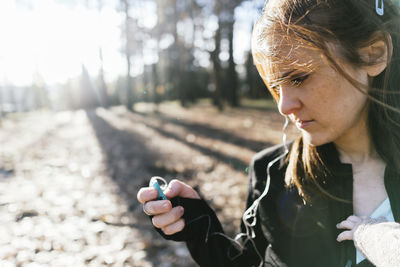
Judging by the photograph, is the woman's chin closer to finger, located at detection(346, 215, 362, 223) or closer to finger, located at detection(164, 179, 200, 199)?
finger, located at detection(346, 215, 362, 223)

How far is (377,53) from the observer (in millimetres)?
1283

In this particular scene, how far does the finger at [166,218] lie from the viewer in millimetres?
1326

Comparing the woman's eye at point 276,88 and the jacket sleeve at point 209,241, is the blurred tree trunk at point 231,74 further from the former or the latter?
the jacket sleeve at point 209,241

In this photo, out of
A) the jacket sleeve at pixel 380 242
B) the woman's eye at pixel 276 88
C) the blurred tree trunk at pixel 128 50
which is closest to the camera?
the jacket sleeve at pixel 380 242

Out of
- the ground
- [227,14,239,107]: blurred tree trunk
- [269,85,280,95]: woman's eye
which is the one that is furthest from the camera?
[227,14,239,107]: blurred tree trunk

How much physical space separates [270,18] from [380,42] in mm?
478

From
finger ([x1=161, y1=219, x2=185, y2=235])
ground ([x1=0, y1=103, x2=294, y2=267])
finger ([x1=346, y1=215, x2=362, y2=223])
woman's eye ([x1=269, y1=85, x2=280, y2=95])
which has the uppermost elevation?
woman's eye ([x1=269, y1=85, x2=280, y2=95])

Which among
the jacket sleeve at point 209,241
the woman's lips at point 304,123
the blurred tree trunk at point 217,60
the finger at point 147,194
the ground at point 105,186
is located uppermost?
the blurred tree trunk at point 217,60

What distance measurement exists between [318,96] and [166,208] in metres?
0.81

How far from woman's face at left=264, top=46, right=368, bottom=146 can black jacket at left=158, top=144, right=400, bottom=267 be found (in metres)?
0.26

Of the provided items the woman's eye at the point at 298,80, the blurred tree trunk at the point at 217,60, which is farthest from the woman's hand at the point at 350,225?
the blurred tree trunk at the point at 217,60

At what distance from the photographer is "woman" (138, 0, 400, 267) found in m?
1.21

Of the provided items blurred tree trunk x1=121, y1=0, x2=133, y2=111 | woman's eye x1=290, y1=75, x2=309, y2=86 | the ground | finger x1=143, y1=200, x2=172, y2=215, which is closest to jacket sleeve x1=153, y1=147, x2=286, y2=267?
finger x1=143, y1=200, x2=172, y2=215

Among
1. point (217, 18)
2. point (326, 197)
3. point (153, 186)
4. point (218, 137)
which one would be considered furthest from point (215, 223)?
point (217, 18)
